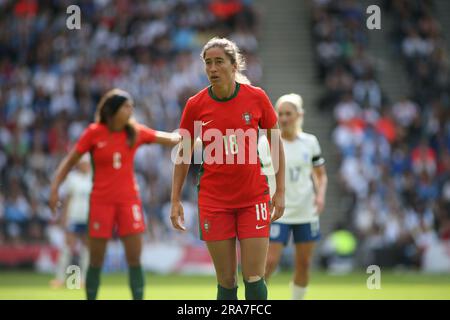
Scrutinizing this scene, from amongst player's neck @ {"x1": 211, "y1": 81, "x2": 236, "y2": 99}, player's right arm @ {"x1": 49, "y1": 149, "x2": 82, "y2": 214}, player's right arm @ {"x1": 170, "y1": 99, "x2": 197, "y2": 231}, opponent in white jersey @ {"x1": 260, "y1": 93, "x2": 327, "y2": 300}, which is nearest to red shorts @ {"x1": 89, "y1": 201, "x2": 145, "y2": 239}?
player's right arm @ {"x1": 49, "y1": 149, "x2": 82, "y2": 214}

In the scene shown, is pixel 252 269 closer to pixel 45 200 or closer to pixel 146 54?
pixel 45 200

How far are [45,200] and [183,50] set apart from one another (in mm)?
6209

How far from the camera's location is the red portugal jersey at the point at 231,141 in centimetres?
746

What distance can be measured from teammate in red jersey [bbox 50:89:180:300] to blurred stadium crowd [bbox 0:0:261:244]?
1029cm

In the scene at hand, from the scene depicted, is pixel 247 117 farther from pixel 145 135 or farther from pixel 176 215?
pixel 145 135

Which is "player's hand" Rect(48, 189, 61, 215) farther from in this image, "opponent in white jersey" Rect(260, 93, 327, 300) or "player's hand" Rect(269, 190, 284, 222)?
"player's hand" Rect(269, 190, 284, 222)

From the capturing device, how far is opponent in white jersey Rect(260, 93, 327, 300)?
1041cm

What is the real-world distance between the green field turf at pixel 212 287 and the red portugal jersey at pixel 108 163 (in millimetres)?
2635

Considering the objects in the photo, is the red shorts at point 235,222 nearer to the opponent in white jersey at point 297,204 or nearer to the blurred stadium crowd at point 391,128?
the opponent in white jersey at point 297,204

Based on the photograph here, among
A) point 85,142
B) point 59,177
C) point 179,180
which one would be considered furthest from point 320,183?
point 179,180

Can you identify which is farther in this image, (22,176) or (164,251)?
(22,176)

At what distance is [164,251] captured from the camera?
20078 mm
